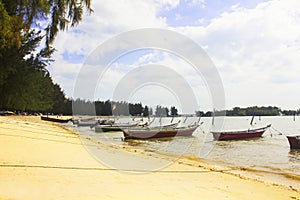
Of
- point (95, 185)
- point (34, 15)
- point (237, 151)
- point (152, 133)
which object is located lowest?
point (237, 151)

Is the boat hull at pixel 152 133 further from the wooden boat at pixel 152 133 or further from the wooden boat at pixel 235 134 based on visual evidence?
the wooden boat at pixel 235 134

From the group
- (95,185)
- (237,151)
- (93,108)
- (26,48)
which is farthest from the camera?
(93,108)

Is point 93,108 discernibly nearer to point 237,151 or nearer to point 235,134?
point 235,134

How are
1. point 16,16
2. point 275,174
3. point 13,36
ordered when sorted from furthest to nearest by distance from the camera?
point 275,174 < point 13,36 < point 16,16

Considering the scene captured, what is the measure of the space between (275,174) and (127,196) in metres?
10.7

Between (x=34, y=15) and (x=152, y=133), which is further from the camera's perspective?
(x=152, y=133)

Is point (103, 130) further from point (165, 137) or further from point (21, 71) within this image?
point (21, 71)

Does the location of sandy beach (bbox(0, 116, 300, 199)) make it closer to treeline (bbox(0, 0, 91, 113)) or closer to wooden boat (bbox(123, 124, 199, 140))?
treeline (bbox(0, 0, 91, 113))

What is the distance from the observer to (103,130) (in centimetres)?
4412

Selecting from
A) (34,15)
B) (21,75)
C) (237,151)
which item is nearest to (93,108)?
(21,75)

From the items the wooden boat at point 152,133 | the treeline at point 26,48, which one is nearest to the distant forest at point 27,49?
the treeline at point 26,48

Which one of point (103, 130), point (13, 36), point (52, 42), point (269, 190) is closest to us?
point (13, 36)

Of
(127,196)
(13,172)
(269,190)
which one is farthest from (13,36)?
(269,190)

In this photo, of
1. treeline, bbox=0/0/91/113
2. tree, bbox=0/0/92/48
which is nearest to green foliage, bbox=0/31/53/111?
treeline, bbox=0/0/91/113
